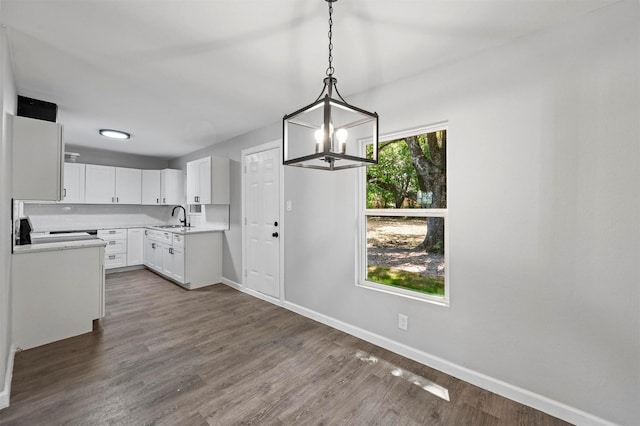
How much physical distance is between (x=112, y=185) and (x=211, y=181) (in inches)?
105

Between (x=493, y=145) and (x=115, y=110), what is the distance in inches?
158

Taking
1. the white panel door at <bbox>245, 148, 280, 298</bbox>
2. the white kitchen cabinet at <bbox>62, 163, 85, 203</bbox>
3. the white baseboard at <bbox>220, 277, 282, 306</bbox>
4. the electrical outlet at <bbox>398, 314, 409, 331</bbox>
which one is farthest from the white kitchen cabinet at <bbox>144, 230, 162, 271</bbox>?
the electrical outlet at <bbox>398, 314, 409, 331</bbox>

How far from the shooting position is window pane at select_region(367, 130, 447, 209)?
235 cm

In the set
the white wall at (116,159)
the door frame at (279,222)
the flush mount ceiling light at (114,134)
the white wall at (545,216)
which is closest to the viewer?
the white wall at (545,216)

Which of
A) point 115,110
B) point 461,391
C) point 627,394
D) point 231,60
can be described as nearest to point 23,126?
point 115,110

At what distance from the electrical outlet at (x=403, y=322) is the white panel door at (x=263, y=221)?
177 centimetres

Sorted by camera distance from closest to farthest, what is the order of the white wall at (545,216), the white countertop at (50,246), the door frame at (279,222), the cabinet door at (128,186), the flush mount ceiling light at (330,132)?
the flush mount ceiling light at (330,132), the white wall at (545,216), the white countertop at (50,246), the door frame at (279,222), the cabinet door at (128,186)

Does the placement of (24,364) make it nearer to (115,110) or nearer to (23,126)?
(23,126)

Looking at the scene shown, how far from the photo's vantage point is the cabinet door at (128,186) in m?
5.60

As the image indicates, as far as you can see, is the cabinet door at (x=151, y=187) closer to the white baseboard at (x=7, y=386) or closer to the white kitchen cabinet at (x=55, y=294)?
the white kitchen cabinet at (x=55, y=294)

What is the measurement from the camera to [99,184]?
211 inches

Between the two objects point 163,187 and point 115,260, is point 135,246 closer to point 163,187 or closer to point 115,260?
point 115,260

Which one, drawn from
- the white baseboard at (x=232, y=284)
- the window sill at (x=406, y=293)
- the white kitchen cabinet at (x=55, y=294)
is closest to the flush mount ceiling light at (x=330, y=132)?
the window sill at (x=406, y=293)

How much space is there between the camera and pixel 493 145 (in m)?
1.99
